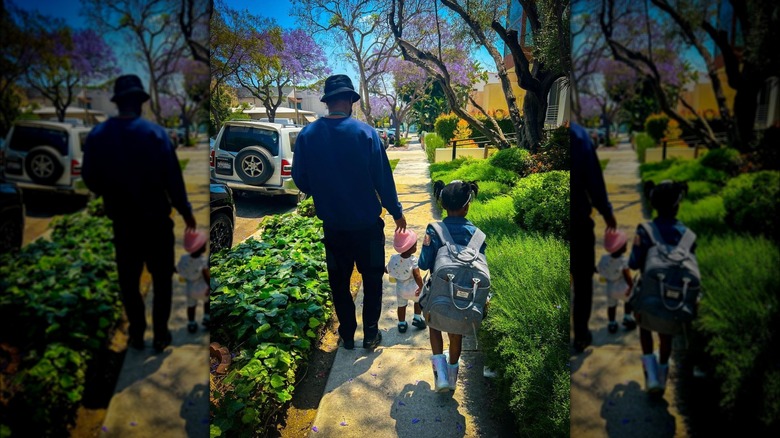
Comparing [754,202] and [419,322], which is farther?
[419,322]

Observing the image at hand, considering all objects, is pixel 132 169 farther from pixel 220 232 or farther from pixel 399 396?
pixel 220 232

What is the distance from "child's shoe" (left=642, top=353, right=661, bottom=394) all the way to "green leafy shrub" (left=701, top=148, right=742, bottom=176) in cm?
35

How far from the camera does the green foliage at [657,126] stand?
80 cm

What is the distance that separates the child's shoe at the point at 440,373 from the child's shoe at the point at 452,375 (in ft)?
0.08

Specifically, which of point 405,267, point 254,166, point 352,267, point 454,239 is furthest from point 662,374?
point 254,166

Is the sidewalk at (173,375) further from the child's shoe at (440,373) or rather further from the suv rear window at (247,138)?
the suv rear window at (247,138)

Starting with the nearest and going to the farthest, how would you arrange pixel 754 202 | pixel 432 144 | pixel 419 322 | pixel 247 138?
pixel 754 202
pixel 247 138
pixel 419 322
pixel 432 144

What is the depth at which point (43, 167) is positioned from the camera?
80cm

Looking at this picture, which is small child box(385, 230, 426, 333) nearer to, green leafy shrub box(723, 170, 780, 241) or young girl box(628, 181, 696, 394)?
young girl box(628, 181, 696, 394)

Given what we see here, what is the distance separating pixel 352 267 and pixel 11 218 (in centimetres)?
250

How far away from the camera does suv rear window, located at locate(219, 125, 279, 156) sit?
304 centimetres

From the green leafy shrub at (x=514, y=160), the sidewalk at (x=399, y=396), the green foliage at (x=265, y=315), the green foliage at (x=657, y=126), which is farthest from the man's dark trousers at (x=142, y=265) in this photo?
the green leafy shrub at (x=514, y=160)

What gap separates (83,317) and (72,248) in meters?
0.13

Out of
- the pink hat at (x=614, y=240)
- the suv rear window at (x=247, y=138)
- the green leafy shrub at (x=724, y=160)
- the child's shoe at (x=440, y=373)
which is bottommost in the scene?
the child's shoe at (x=440, y=373)
